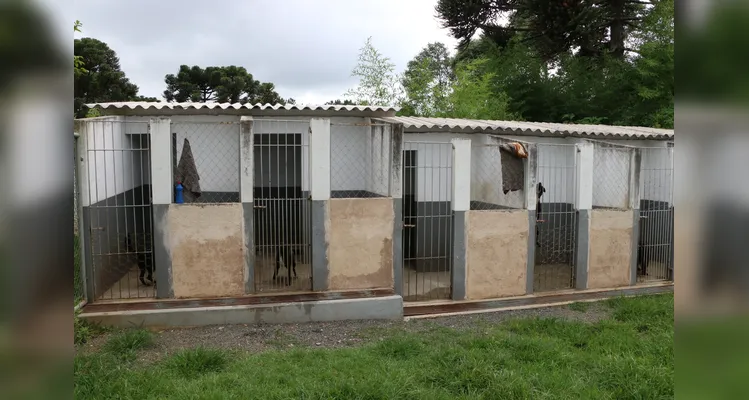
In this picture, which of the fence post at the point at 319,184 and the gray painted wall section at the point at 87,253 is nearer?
the gray painted wall section at the point at 87,253

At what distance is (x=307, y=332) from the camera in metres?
6.54

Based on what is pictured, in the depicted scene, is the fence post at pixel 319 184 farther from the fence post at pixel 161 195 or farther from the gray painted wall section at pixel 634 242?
the gray painted wall section at pixel 634 242

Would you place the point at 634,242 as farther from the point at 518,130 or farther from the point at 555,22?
the point at 555,22

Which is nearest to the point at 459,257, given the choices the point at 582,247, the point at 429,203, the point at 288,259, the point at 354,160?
the point at 429,203

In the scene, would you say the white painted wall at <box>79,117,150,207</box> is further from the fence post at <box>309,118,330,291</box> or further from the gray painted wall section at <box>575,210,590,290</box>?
the gray painted wall section at <box>575,210,590,290</box>

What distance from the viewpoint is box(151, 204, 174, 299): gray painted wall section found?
6855mm

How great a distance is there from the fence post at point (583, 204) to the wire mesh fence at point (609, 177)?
1.01 m

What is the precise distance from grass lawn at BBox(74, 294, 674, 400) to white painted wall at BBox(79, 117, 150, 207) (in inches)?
88.1

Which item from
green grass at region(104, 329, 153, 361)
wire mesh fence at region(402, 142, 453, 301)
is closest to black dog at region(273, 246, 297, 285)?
wire mesh fence at region(402, 142, 453, 301)

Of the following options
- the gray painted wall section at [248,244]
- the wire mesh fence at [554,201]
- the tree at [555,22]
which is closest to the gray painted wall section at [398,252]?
the gray painted wall section at [248,244]

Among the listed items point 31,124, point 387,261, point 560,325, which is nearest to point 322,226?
point 387,261

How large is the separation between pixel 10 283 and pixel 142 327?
6435 mm

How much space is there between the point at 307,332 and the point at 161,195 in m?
2.52

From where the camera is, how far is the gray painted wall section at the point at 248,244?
7.07m
